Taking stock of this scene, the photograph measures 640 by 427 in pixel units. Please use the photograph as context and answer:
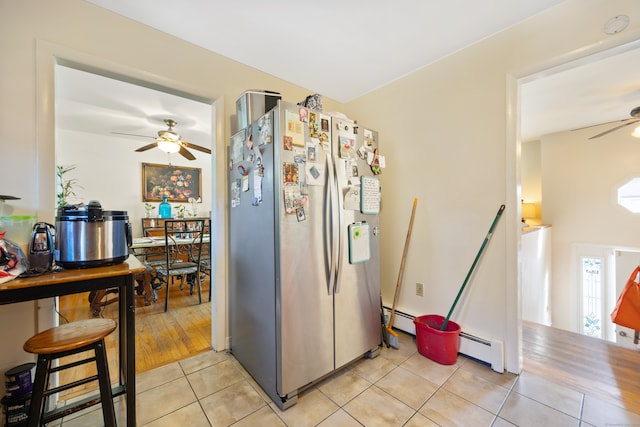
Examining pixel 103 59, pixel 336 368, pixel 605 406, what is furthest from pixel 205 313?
pixel 605 406

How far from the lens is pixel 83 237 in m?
1.23

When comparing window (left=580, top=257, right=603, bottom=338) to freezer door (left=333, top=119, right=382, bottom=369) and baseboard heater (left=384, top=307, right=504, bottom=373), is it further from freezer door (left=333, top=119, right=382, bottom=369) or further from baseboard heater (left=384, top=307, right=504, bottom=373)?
freezer door (left=333, top=119, right=382, bottom=369)

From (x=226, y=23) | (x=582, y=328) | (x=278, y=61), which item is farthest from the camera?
(x=582, y=328)

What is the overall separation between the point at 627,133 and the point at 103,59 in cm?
612

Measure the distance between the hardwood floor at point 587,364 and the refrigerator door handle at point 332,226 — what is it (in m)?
1.60

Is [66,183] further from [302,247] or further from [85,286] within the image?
[302,247]

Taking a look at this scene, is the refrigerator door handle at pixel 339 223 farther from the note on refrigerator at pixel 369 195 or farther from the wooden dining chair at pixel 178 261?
the wooden dining chair at pixel 178 261

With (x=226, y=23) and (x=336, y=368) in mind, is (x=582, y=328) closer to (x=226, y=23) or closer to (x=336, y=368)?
(x=336, y=368)

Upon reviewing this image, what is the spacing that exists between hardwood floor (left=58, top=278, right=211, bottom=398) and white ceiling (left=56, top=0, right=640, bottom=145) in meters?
2.29

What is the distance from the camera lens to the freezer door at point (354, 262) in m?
1.76

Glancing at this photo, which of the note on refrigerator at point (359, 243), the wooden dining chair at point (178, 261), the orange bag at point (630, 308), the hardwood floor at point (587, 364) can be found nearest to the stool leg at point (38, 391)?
the note on refrigerator at point (359, 243)

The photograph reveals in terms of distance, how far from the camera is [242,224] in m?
1.90

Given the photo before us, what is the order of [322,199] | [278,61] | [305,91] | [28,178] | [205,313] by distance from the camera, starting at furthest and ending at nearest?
[205,313] → [305,91] → [278,61] → [322,199] → [28,178]

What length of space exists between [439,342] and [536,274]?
2776 millimetres
